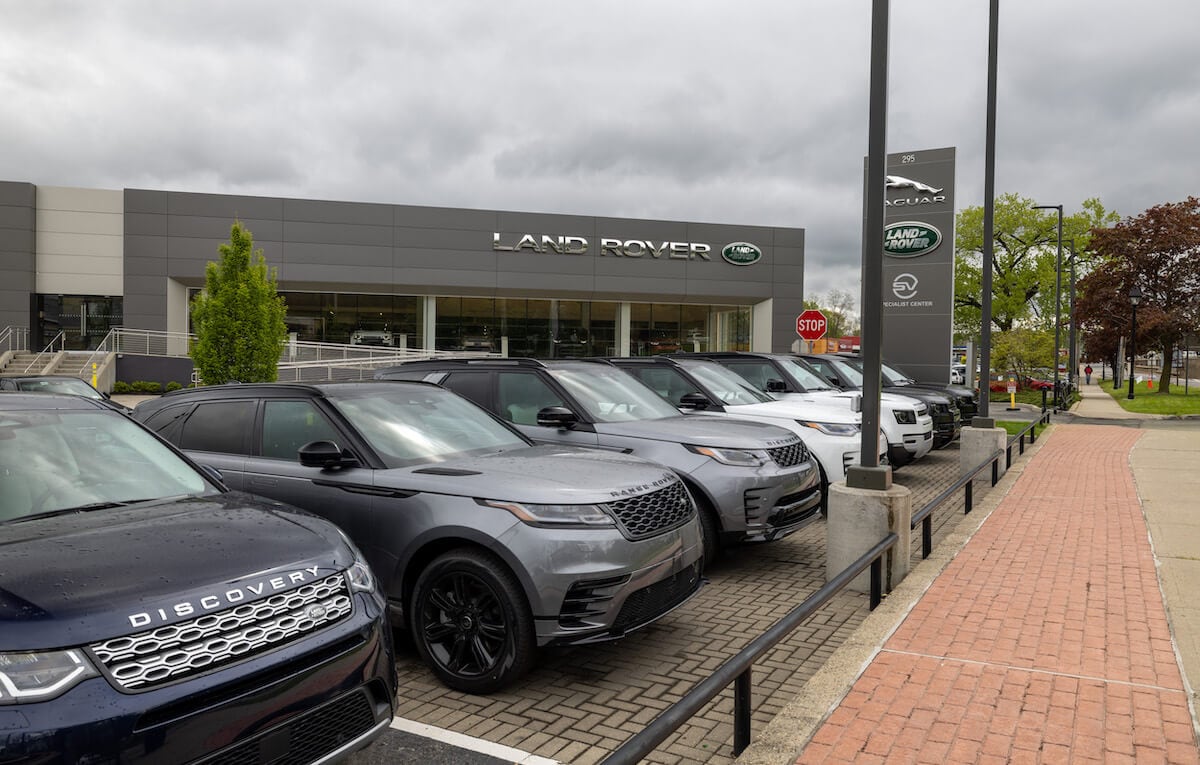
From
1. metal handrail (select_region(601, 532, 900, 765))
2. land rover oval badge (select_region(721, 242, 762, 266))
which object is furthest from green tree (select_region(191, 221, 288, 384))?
land rover oval badge (select_region(721, 242, 762, 266))

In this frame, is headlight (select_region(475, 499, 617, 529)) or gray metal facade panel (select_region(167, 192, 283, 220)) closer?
headlight (select_region(475, 499, 617, 529))

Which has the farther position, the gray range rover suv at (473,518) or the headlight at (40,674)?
the gray range rover suv at (473,518)

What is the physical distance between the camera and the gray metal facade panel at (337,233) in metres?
35.5

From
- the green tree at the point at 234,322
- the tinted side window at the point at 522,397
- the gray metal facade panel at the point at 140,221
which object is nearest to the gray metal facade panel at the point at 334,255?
the gray metal facade panel at the point at 140,221

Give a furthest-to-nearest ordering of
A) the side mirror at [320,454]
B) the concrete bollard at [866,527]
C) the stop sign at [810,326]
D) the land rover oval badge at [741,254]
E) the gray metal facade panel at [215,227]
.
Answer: the land rover oval badge at [741,254] < the gray metal facade panel at [215,227] < the stop sign at [810,326] < the concrete bollard at [866,527] < the side mirror at [320,454]

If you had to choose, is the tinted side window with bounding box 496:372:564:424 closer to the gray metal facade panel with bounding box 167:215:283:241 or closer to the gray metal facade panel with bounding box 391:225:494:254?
the gray metal facade panel with bounding box 391:225:494:254

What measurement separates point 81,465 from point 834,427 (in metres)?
7.33

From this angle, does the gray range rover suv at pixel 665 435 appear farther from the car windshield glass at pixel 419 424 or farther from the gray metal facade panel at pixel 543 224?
the gray metal facade panel at pixel 543 224

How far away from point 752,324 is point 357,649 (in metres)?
39.9

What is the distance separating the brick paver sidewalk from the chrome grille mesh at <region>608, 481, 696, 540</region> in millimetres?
1283

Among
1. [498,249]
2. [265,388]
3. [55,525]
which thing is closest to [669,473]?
[265,388]

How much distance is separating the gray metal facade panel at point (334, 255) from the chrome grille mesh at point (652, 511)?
110 ft

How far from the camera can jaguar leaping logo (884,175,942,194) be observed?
841 inches

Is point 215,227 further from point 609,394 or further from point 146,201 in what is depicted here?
point 609,394
